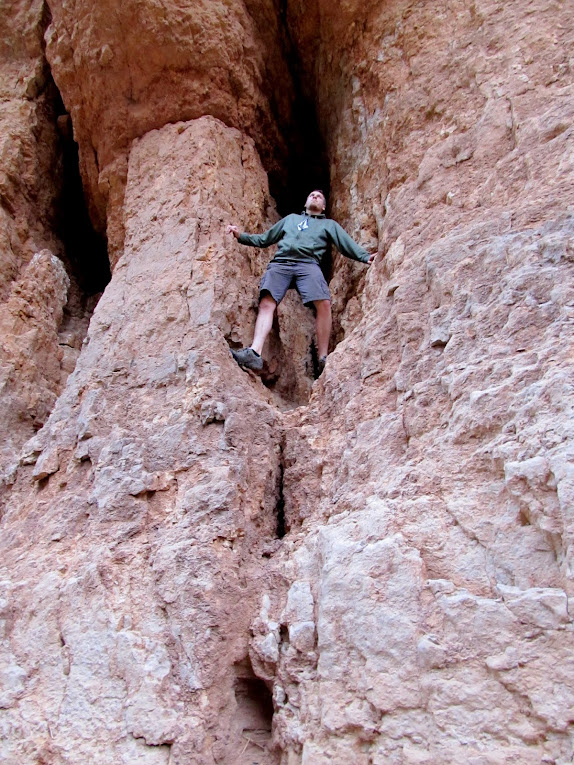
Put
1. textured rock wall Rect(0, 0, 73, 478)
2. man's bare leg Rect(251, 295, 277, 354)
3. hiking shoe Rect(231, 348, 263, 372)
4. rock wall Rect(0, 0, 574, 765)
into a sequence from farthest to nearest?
textured rock wall Rect(0, 0, 73, 478)
man's bare leg Rect(251, 295, 277, 354)
hiking shoe Rect(231, 348, 263, 372)
rock wall Rect(0, 0, 574, 765)

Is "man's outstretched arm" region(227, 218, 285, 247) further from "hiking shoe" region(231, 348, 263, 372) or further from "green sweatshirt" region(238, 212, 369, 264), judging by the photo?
"hiking shoe" region(231, 348, 263, 372)

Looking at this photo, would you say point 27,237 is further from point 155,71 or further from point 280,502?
point 280,502

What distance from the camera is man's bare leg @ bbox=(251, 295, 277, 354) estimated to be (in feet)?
13.0

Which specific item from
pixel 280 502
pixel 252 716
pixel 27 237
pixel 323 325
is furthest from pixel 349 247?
pixel 27 237

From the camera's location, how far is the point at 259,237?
434 cm

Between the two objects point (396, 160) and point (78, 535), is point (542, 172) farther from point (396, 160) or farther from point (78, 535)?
point (78, 535)

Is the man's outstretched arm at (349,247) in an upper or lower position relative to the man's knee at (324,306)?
upper

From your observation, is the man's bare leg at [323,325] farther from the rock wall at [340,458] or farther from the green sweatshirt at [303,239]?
the green sweatshirt at [303,239]

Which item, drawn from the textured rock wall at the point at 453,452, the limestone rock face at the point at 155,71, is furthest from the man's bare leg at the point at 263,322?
the limestone rock face at the point at 155,71

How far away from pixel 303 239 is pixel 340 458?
1934 millimetres

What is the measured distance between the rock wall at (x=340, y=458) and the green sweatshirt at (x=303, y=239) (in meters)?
0.20

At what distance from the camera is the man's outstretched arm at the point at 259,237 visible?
4.33 m

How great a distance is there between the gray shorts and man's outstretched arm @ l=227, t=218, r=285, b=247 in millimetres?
164

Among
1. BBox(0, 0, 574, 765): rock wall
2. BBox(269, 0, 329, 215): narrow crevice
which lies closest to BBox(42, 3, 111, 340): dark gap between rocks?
BBox(0, 0, 574, 765): rock wall
